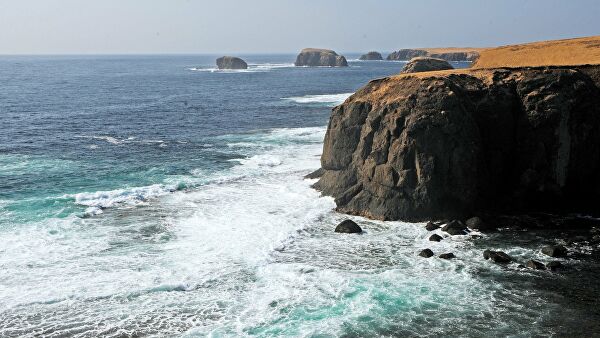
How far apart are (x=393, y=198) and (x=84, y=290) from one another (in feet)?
71.6

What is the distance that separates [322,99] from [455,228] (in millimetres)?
81502

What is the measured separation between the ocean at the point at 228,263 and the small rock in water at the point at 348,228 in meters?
0.73

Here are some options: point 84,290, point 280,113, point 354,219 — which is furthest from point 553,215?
point 280,113

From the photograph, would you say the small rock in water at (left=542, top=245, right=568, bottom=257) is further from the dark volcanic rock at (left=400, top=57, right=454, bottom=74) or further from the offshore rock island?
the dark volcanic rock at (left=400, top=57, right=454, bottom=74)

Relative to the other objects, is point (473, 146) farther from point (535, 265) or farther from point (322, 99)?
point (322, 99)

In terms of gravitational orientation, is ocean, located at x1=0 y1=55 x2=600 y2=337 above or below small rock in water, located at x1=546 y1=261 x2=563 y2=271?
below

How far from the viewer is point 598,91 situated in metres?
43.2

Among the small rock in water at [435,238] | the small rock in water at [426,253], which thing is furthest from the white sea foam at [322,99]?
the small rock in water at [426,253]

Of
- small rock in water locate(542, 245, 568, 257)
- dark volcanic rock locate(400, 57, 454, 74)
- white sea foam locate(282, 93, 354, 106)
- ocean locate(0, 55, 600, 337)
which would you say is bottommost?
ocean locate(0, 55, 600, 337)

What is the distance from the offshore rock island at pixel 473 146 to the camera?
39.6 meters

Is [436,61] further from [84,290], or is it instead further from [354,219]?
[84,290]

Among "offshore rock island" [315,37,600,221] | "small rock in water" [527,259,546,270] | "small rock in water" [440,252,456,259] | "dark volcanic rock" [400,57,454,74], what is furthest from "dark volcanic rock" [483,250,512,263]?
"dark volcanic rock" [400,57,454,74]

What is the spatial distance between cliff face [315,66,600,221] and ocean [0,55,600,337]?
3.25 m

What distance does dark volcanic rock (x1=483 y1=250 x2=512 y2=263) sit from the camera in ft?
102
